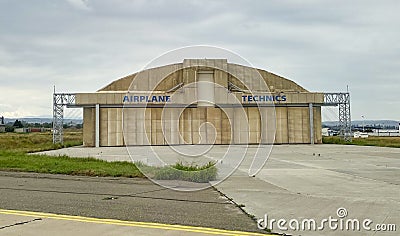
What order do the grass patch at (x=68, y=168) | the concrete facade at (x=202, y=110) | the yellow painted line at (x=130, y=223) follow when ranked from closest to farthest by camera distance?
1. the yellow painted line at (x=130, y=223)
2. the grass patch at (x=68, y=168)
3. the concrete facade at (x=202, y=110)

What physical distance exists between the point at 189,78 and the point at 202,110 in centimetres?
421

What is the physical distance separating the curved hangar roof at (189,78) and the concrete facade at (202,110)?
0.12 meters

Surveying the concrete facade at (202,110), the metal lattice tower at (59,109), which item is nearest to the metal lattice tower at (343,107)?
the concrete facade at (202,110)

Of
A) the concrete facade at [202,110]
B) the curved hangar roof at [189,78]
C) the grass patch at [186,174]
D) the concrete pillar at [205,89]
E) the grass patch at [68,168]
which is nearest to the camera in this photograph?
the grass patch at [186,174]

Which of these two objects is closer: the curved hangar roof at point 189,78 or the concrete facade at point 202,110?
the concrete facade at point 202,110

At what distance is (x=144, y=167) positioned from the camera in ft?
57.8

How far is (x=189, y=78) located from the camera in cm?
4791


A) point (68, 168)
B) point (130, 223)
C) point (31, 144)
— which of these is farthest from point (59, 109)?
point (130, 223)

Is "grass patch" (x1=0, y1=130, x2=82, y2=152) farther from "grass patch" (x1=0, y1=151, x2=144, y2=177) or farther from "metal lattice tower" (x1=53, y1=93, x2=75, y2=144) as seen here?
"grass patch" (x1=0, y1=151, x2=144, y2=177)

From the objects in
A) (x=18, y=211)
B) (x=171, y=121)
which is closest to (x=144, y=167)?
(x=18, y=211)

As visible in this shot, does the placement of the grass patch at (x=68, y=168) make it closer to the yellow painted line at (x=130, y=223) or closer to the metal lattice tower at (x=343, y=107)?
the yellow painted line at (x=130, y=223)

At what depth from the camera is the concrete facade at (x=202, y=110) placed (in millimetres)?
45000

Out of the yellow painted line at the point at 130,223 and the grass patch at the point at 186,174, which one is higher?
the grass patch at the point at 186,174

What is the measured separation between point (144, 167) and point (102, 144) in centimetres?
2894
